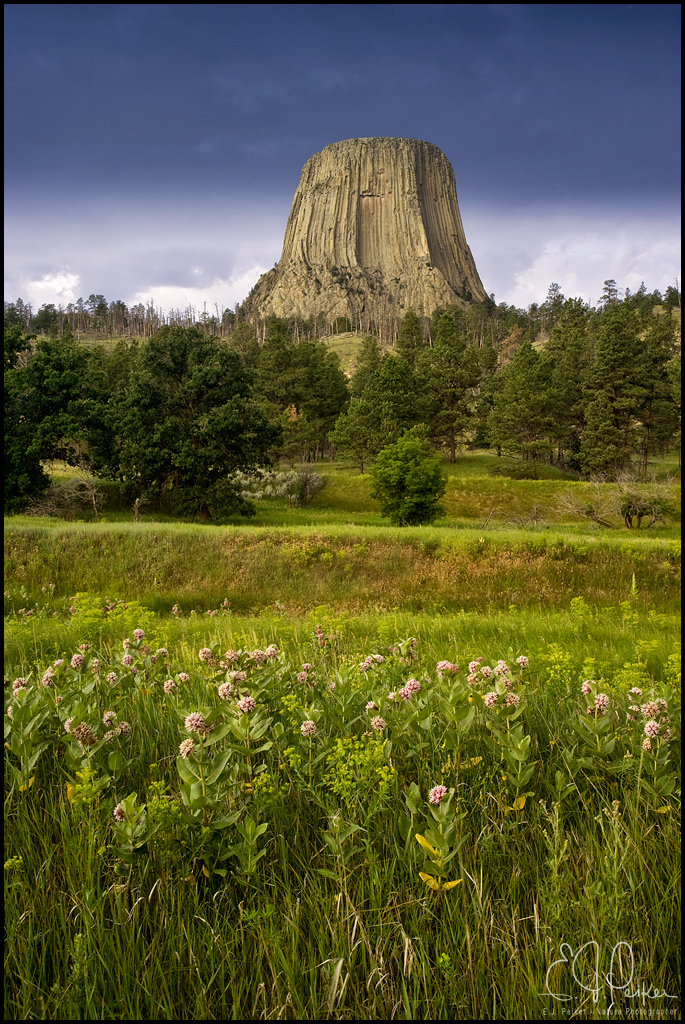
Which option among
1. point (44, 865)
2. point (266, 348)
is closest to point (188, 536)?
point (44, 865)

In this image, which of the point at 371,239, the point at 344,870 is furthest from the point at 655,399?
the point at 371,239

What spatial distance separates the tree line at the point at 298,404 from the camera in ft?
96.5

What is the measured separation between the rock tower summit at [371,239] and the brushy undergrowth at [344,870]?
173 metres

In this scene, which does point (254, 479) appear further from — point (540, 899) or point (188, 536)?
point (540, 899)

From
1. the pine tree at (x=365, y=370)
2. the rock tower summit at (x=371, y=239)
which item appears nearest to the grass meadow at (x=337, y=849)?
the pine tree at (x=365, y=370)

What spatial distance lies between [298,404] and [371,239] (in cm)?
14885

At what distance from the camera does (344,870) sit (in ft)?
6.07

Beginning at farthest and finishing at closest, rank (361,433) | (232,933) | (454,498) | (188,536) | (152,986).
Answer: (361,433), (454,498), (188,536), (232,933), (152,986)

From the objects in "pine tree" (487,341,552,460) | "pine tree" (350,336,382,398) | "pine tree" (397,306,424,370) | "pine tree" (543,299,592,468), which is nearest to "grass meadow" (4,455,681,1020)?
"pine tree" (487,341,552,460)

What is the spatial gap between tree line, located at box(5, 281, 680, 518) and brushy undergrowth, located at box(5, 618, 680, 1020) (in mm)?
28084

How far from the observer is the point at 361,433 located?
A: 47.8 metres

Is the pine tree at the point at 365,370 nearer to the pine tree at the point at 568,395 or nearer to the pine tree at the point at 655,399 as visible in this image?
the pine tree at the point at 568,395

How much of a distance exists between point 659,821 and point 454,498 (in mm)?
36120

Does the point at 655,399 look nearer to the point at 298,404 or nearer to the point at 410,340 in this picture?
the point at 410,340
